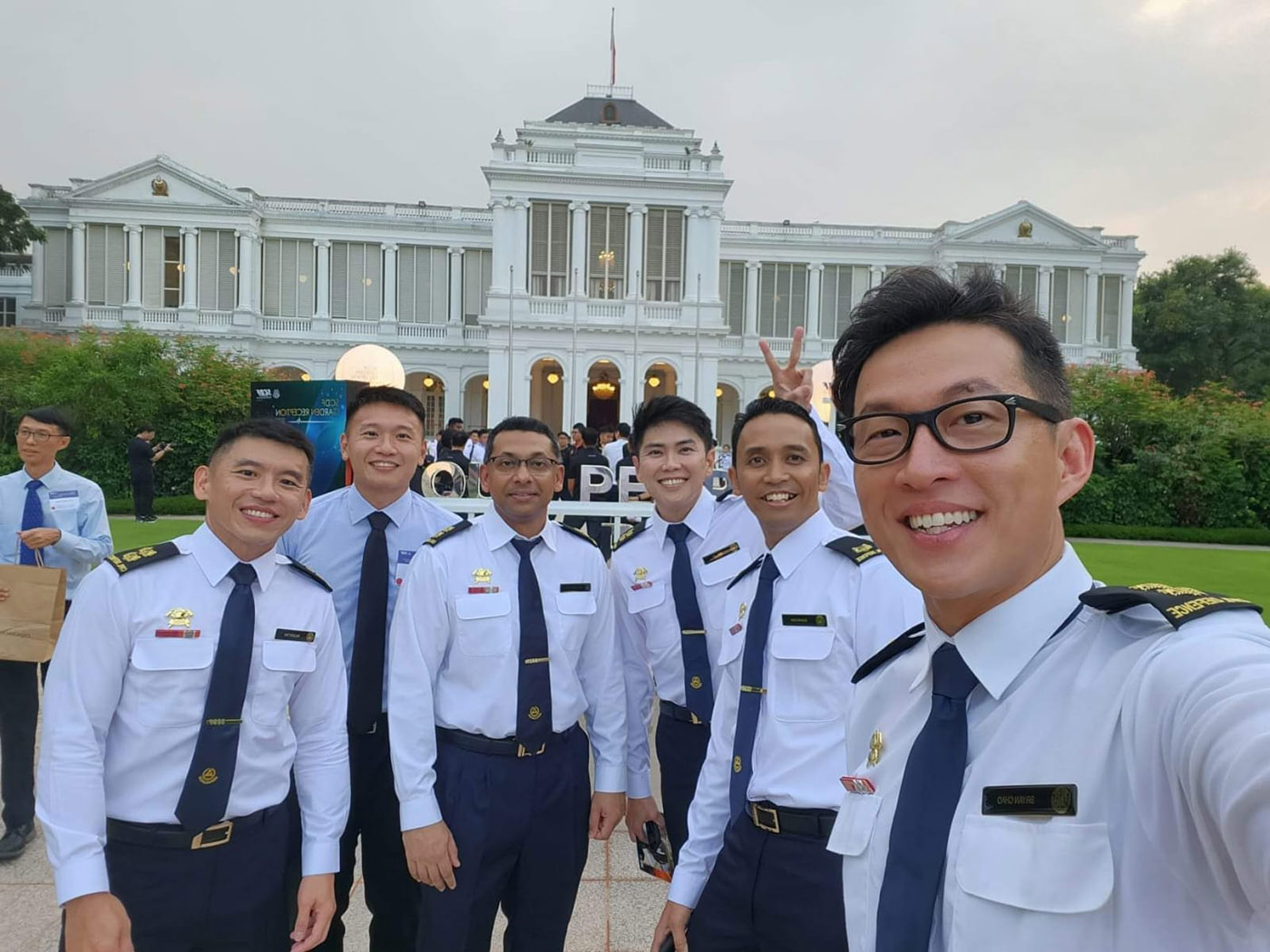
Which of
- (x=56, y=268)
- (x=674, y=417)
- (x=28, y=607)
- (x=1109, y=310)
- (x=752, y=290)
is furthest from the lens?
(x=1109, y=310)

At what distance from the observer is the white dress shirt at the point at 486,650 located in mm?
2453

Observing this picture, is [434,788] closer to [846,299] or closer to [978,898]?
[978,898]

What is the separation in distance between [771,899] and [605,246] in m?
31.7

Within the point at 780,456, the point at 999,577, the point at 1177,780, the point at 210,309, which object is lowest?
the point at 1177,780

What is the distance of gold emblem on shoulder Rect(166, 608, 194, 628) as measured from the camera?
2.13 metres

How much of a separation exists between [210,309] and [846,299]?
29.5 metres

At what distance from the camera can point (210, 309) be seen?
3406 centimetres

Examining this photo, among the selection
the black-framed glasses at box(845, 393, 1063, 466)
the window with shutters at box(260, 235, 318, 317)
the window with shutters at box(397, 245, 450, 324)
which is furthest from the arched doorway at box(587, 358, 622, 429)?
the black-framed glasses at box(845, 393, 1063, 466)

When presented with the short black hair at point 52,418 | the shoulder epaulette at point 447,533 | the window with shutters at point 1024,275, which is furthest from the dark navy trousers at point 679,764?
the window with shutters at point 1024,275

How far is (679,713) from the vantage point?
304 centimetres

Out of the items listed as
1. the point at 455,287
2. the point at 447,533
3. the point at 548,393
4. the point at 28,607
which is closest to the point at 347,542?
the point at 447,533

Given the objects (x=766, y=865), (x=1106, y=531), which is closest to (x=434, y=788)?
(x=766, y=865)

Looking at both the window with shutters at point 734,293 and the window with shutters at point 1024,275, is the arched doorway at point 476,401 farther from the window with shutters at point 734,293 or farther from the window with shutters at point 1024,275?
the window with shutters at point 1024,275

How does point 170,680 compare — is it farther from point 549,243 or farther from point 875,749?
point 549,243
